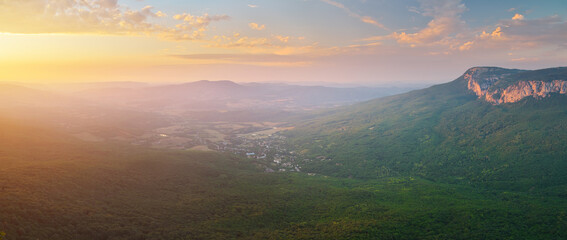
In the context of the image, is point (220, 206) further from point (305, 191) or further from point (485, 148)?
point (485, 148)

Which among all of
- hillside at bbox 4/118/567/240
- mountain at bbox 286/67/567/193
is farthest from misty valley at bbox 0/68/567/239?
mountain at bbox 286/67/567/193

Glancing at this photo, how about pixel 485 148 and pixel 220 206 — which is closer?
pixel 220 206

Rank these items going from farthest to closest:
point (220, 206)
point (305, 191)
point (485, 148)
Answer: point (485, 148) < point (305, 191) < point (220, 206)

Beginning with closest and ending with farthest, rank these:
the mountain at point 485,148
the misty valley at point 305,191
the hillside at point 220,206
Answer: the hillside at point 220,206
the misty valley at point 305,191
the mountain at point 485,148

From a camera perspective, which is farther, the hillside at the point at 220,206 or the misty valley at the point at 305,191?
the misty valley at the point at 305,191

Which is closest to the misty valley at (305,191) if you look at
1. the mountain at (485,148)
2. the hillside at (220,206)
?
the hillside at (220,206)

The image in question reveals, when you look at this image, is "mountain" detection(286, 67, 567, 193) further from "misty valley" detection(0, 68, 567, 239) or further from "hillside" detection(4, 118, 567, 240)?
"hillside" detection(4, 118, 567, 240)

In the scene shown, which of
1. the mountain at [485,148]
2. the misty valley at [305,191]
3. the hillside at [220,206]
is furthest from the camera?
the mountain at [485,148]

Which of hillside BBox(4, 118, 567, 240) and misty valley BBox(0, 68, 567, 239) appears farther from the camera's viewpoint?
misty valley BBox(0, 68, 567, 239)

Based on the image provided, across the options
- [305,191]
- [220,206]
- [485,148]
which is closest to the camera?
[220,206]

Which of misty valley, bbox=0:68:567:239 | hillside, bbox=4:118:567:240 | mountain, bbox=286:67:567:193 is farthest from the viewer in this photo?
mountain, bbox=286:67:567:193

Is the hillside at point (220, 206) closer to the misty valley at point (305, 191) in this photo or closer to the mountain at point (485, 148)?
the misty valley at point (305, 191)

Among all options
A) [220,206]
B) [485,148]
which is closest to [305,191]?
[220,206]
